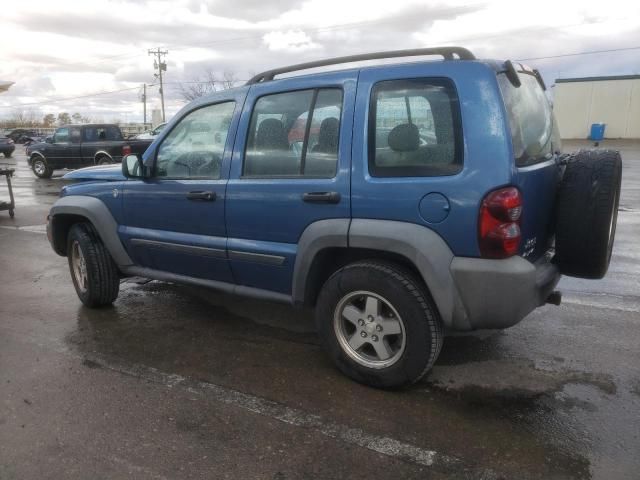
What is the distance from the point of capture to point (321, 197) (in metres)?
3.21

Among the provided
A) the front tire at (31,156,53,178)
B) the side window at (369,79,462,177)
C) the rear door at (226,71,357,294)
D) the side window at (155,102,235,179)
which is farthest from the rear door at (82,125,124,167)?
the side window at (369,79,462,177)

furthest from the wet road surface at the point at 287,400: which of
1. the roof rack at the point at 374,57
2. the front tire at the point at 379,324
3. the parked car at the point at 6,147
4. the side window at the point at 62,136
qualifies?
the parked car at the point at 6,147

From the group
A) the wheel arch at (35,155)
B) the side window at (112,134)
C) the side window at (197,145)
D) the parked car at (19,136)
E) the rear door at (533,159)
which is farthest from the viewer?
the parked car at (19,136)

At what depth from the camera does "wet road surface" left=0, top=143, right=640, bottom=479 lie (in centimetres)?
260

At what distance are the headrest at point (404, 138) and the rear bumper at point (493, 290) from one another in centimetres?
69

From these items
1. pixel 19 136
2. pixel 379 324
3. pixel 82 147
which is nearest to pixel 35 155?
pixel 82 147

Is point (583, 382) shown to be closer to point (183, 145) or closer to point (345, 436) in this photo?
point (345, 436)

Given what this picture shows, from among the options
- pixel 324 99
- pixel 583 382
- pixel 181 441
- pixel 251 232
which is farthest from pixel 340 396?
pixel 324 99

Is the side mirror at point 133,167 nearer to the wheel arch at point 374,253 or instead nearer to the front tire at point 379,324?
the wheel arch at point 374,253

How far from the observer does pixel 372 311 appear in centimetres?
322

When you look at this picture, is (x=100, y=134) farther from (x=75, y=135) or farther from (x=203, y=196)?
(x=203, y=196)

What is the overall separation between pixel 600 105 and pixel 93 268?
126 ft

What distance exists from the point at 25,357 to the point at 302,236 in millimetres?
2257

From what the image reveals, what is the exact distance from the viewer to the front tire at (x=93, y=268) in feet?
15.3
